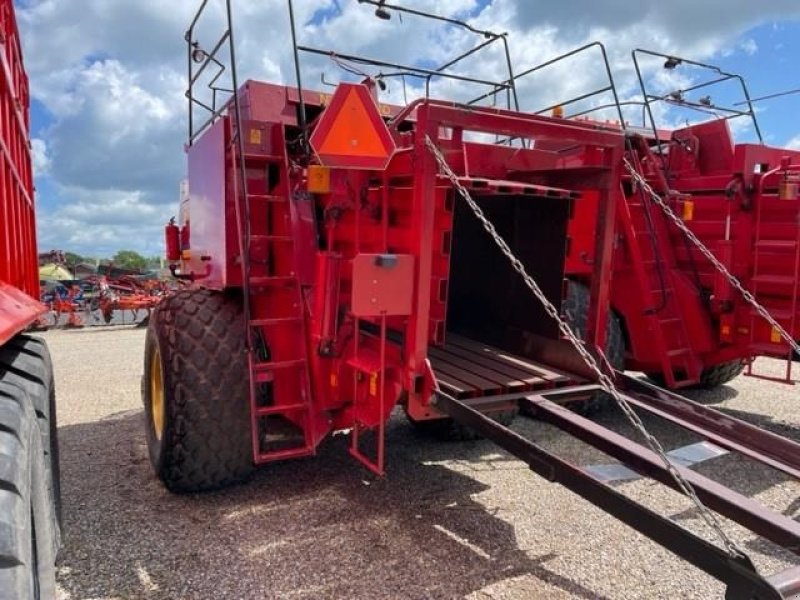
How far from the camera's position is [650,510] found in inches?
90.8

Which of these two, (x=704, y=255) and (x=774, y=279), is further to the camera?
(x=704, y=255)

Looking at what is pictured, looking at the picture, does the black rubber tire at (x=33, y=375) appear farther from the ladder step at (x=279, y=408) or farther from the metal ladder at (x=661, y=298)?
the metal ladder at (x=661, y=298)

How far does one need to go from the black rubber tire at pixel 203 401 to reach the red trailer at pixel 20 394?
2.25ft

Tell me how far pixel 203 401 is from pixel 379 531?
1.27 meters

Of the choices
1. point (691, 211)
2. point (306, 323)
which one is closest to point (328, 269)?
point (306, 323)

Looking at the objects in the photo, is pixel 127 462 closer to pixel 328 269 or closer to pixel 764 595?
pixel 328 269

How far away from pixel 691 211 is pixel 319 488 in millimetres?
3693

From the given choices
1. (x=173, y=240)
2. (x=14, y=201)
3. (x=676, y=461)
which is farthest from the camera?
(x=173, y=240)

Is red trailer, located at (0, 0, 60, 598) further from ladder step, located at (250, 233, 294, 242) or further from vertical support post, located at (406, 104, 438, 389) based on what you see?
vertical support post, located at (406, 104, 438, 389)

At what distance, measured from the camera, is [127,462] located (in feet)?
15.3

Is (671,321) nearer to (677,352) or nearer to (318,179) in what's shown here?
(677,352)

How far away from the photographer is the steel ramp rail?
2.04m

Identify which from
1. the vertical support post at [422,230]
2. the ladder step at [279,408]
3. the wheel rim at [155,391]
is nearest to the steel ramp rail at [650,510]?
the vertical support post at [422,230]

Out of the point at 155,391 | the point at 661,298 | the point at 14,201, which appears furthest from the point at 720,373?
the point at 14,201
